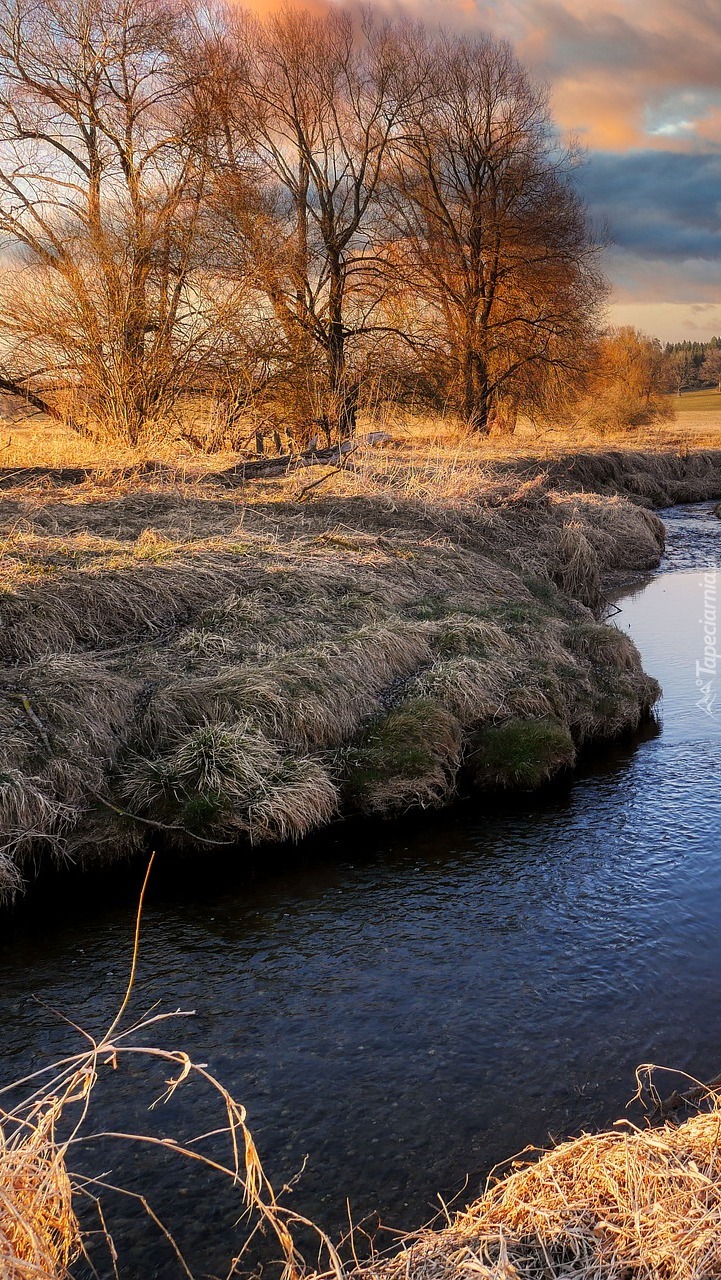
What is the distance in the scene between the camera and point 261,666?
7871 mm

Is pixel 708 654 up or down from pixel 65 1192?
down

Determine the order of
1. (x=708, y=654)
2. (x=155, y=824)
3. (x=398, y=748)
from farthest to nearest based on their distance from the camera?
1. (x=708, y=654)
2. (x=398, y=748)
3. (x=155, y=824)

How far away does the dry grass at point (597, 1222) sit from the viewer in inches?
96.0

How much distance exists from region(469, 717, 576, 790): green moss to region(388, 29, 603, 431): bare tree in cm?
1760

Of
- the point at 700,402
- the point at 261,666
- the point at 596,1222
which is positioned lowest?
the point at 596,1222

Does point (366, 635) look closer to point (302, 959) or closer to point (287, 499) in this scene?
point (302, 959)

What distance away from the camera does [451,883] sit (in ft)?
20.0

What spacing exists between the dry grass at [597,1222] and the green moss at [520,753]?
4.59m

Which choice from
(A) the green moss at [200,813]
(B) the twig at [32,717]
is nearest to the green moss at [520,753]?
(A) the green moss at [200,813]

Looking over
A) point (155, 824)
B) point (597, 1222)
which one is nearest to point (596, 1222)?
point (597, 1222)

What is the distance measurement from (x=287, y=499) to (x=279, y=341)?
4820 millimetres

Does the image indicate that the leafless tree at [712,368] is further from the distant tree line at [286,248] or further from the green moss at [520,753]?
the green moss at [520,753]

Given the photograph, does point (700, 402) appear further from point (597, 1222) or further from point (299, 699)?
point (597, 1222)

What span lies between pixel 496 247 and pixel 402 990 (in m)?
24.2
